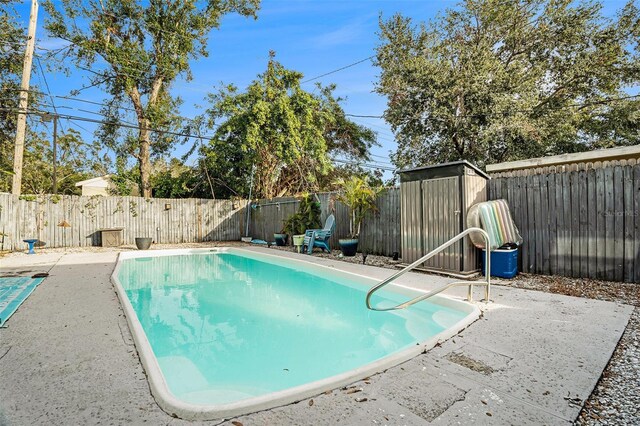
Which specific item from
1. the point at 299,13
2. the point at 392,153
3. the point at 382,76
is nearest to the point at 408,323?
the point at 299,13

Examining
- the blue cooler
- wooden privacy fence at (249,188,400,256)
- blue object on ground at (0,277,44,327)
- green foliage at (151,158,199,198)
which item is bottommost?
blue object on ground at (0,277,44,327)

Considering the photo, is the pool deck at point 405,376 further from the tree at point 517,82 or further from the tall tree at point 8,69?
the tall tree at point 8,69

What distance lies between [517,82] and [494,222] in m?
8.74

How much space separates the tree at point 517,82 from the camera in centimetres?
1095

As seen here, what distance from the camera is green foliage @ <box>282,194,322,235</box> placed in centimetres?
974

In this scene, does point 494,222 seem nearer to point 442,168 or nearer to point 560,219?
point 560,219

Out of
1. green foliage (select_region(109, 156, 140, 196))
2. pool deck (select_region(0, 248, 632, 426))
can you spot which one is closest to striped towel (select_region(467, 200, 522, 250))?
pool deck (select_region(0, 248, 632, 426))

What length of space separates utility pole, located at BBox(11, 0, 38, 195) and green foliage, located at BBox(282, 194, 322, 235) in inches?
351

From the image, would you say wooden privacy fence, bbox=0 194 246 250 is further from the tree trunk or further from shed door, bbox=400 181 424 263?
shed door, bbox=400 181 424 263

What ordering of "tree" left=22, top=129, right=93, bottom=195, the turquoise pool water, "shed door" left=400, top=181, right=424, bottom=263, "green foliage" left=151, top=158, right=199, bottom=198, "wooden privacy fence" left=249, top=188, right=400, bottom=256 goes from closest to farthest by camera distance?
→ 1. the turquoise pool water
2. "shed door" left=400, top=181, right=424, bottom=263
3. "wooden privacy fence" left=249, top=188, right=400, bottom=256
4. "green foliage" left=151, top=158, right=199, bottom=198
5. "tree" left=22, top=129, right=93, bottom=195

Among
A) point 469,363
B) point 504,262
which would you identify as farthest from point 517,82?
point 469,363

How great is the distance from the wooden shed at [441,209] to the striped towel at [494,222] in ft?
0.64

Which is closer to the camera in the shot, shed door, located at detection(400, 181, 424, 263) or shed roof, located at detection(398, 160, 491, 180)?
shed roof, located at detection(398, 160, 491, 180)

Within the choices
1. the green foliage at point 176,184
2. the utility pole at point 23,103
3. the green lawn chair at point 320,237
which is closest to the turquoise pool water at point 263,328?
the green lawn chair at point 320,237
